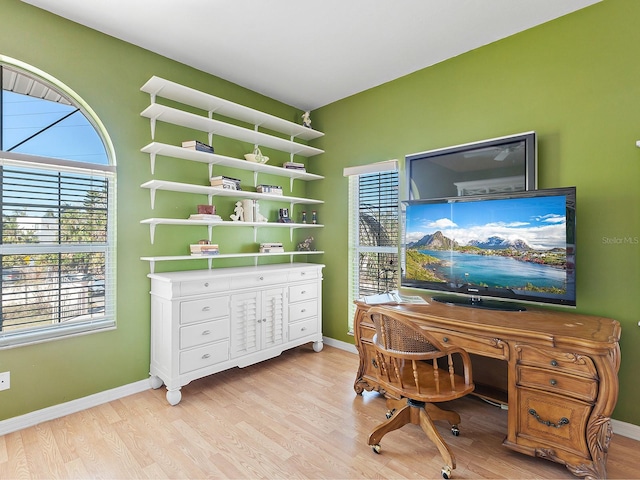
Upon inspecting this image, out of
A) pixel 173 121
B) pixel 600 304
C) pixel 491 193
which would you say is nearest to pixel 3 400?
pixel 173 121

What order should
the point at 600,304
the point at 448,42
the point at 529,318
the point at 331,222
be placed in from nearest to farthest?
the point at 529,318
the point at 600,304
the point at 448,42
the point at 331,222

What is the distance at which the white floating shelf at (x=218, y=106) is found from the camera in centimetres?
268

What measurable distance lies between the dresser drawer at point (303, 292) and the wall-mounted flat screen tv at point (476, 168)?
1.37 m

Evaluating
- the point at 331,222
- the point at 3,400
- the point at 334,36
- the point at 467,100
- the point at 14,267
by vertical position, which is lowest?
the point at 3,400

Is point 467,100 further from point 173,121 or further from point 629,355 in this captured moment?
point 173,121

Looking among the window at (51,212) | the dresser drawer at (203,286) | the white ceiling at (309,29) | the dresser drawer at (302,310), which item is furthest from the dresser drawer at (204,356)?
the white ceiling at (309,29)

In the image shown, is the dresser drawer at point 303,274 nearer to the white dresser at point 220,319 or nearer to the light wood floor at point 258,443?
the white dresser at point 220,319

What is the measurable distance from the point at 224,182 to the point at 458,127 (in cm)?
213

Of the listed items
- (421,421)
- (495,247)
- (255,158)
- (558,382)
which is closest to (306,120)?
(255,158)

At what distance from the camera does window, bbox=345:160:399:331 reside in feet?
11.0

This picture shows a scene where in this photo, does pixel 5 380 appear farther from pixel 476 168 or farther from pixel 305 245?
pixel 476 168

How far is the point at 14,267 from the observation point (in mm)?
2219

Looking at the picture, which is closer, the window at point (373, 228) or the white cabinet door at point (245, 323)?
the white cabinet door at point (245, 323)

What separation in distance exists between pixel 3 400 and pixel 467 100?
4032 mm
